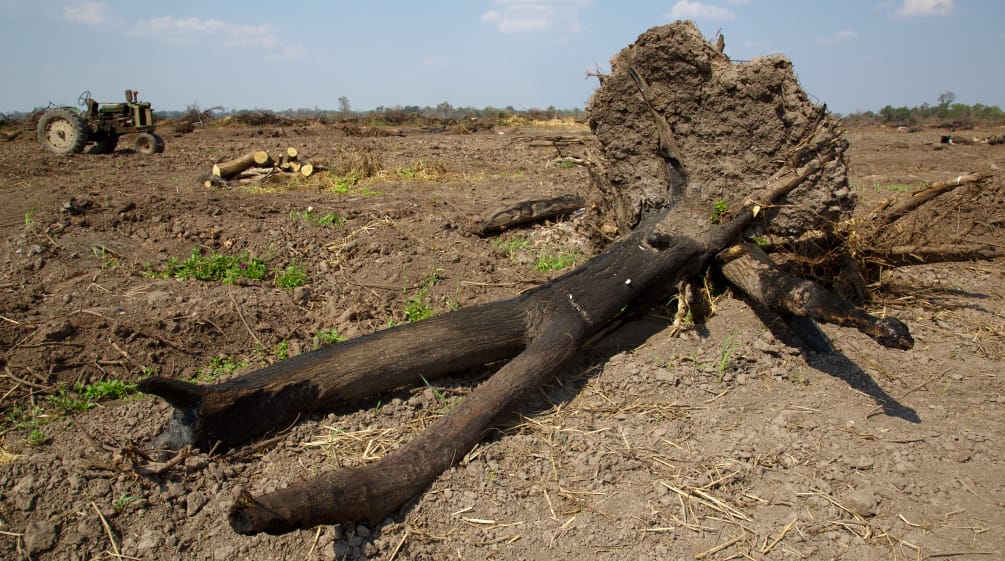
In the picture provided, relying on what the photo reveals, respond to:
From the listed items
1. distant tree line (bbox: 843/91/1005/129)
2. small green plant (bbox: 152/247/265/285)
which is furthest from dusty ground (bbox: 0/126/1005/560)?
distant tree line (bbox: 843/91/1005/129)

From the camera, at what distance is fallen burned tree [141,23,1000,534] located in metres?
2.62

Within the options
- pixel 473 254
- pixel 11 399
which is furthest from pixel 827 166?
pixel 11 399

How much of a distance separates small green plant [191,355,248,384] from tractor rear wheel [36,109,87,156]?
1099cm

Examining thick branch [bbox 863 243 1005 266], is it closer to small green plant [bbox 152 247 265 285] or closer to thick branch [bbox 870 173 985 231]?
thick branch [bbox 870 173 985 231]

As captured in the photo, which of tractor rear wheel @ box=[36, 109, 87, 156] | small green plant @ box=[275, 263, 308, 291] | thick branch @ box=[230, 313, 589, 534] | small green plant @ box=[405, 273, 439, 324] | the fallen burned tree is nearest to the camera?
thick branch @ box=[230, 313, 589, 534]

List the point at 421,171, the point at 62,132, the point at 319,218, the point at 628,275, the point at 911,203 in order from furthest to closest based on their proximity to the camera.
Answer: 1. the point at 62,132
2. the point at 421,171
3. the point at 319,218
4. the point at 911,203
5. the point at 628,275

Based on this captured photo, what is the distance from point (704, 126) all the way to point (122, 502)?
3.95 m

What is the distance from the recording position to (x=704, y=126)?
14.1 ft

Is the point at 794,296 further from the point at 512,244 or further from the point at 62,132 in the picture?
the point at 62,132

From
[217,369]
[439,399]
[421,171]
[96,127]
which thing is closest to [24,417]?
[217,369]

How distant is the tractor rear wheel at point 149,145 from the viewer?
12898 millimetres

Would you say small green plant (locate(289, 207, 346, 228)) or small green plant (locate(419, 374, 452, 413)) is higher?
small green plant (locate(289, 207, 346, 228))

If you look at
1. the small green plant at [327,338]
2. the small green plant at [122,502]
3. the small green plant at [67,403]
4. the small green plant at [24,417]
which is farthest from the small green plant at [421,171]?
the small green plant at [122,502]

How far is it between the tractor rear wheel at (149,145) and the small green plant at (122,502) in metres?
12.4
